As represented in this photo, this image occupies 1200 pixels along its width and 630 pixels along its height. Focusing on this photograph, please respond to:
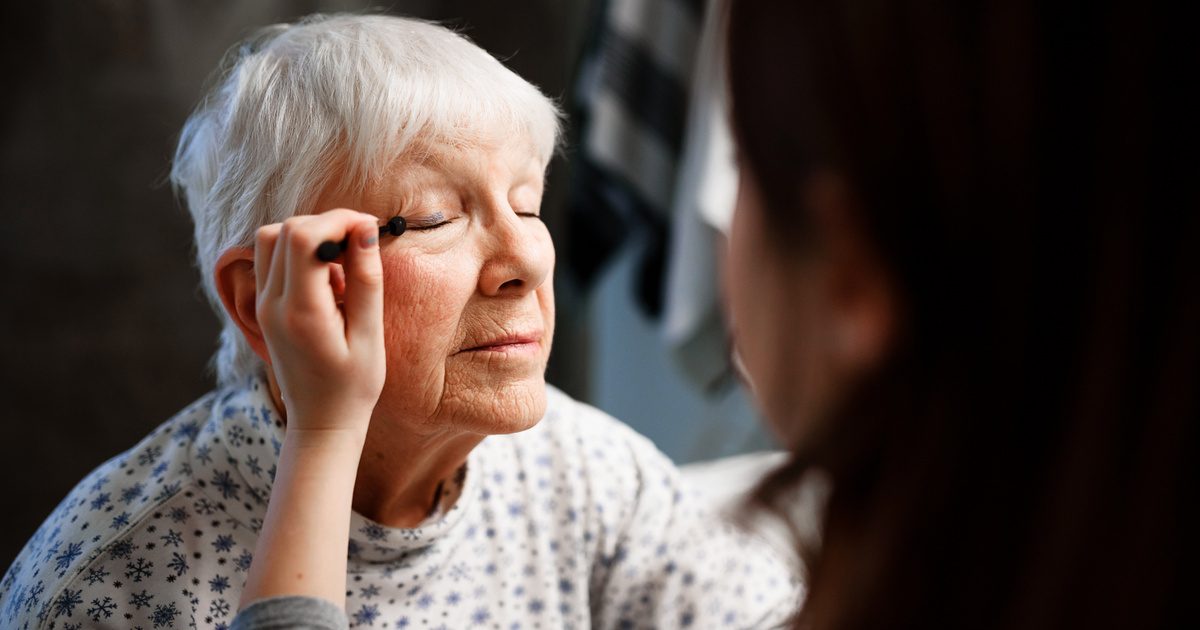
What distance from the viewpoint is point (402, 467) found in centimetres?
97

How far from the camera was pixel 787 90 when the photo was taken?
1.84ft

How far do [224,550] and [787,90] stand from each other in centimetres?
67

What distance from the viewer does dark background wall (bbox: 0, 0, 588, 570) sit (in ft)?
5.20

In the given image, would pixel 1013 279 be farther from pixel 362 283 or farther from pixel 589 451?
pixel 589 451

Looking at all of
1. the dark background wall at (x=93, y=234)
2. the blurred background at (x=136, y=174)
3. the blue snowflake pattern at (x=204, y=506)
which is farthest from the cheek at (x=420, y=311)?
the dark background wall at (x=93, y=234)

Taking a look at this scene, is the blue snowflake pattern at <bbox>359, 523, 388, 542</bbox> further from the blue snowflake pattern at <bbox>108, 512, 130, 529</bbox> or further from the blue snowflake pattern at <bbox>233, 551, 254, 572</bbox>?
the blue snowflake pattern at <bbox>108, 512, 130, 529</bbox>

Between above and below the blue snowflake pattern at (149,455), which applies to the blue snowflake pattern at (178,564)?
below

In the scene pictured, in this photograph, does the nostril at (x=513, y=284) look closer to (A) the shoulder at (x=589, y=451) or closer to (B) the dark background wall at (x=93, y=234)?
(A) the shoulder at (x=589, y=451)

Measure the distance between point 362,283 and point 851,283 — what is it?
371 mm

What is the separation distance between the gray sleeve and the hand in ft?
0.42

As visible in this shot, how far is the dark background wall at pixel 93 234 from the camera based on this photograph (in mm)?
1584

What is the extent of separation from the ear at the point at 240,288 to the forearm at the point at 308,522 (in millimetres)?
176

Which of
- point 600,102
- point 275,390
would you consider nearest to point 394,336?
point 275,390

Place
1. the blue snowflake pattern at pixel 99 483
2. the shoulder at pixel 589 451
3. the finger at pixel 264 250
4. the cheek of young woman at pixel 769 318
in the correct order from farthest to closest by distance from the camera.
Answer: the shoulder at pixel 589 451, the blue snowflake pattern at pixel 99 483, the finger at pixel 264 250, the cheek of young woman at pixel 769 318
